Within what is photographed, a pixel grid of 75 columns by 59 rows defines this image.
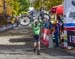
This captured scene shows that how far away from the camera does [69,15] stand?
19828 mm

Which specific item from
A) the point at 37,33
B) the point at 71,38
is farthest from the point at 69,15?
the point at 37,33

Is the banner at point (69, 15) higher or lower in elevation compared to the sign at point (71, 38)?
higher

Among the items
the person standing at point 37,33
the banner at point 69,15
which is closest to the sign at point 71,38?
the banner at point 69,15

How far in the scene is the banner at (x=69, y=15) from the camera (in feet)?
64.9

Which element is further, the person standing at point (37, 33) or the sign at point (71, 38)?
the sign at point (71, 38)

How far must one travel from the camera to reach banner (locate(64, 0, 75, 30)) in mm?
19781

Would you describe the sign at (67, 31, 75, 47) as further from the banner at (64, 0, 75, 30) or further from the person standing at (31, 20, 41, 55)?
the person standing at (31, 20, 41, 55)

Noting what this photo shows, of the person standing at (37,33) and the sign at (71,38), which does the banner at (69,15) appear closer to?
the sign at (71,38)

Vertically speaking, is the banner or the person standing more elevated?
the banner

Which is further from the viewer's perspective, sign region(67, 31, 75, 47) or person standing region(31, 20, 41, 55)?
sign region(67, 31, 75, 47)

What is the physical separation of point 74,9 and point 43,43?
11.6 ft

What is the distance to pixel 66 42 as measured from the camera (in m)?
20.0

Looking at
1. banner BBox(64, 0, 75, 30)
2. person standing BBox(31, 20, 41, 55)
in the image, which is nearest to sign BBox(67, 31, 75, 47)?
banner BBox(64, 0, 75, 30)

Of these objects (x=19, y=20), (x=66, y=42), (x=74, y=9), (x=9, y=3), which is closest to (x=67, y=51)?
(x=66, y=42)
